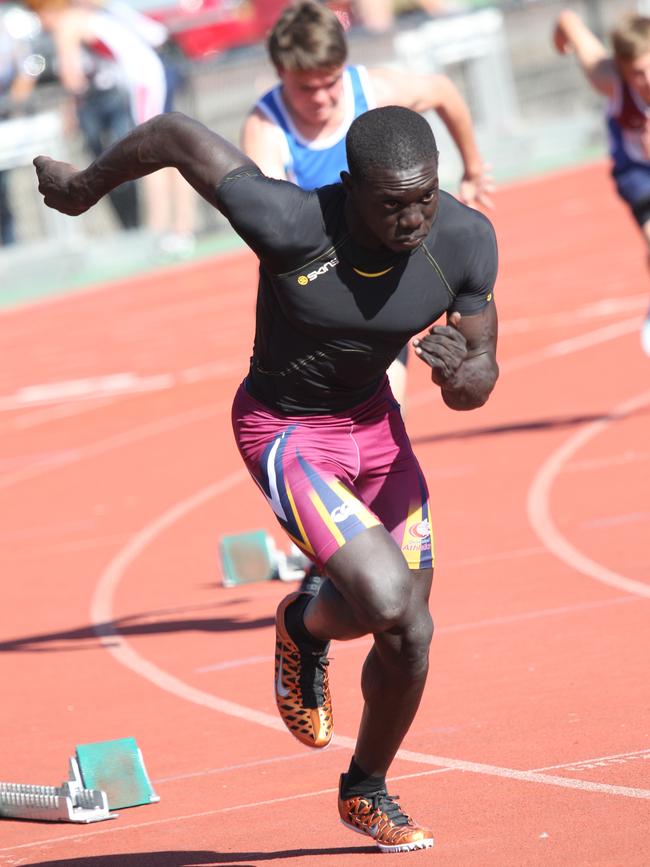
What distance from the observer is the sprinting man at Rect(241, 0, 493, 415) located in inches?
289

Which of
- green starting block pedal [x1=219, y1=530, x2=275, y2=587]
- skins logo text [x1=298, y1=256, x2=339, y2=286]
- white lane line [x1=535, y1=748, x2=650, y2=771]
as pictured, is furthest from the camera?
green starting block pedal [x1=219, y1=530, x2=275, y2=587]

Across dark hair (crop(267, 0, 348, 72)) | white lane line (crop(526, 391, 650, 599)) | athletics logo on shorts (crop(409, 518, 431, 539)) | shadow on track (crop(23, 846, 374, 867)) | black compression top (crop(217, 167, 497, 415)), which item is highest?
dark hair (crop(267, 0, 348, 72))

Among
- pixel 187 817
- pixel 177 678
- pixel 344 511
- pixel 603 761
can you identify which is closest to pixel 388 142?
pixel 344 511

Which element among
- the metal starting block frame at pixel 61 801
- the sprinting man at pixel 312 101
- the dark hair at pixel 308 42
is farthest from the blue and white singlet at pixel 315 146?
the metal starting block frame at pixel 61 801

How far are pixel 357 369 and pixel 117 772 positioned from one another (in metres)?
1.69

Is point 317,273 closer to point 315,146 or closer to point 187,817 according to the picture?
point 187,817

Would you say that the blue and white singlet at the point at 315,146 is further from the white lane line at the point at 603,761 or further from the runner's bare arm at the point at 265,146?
the white lane line at the point at 603,761

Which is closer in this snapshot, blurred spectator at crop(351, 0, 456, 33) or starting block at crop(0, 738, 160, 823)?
starting block at crop(0, 738, 160, 823)

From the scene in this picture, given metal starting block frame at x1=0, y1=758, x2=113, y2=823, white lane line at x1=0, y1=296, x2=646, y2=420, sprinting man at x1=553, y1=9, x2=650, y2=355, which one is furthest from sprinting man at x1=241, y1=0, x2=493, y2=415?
white lane line at x1=0, y1=296, x2=646, y2=420

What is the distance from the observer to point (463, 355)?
502cm

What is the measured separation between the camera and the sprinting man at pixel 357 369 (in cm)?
489

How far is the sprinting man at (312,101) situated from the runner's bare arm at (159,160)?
1.71 metres

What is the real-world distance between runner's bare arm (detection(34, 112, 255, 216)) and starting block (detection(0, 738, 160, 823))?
177 centimetres

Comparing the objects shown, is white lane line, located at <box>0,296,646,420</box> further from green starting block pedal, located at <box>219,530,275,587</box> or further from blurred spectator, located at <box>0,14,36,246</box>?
green starting block pedal, located at <box>219,530,275,587</box>
